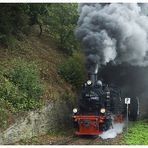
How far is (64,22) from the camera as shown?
27.2m

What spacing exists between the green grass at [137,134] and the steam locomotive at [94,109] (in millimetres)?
1053

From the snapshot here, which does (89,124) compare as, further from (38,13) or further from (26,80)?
(38,13)

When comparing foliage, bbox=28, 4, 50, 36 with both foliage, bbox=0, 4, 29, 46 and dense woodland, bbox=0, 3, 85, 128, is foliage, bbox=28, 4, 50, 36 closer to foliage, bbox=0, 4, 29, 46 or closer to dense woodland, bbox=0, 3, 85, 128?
dense woodland, bbox=0, 3, 85, 128

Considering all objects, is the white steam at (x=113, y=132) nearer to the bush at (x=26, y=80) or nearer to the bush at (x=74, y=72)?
the bush at (x=74, y=72)

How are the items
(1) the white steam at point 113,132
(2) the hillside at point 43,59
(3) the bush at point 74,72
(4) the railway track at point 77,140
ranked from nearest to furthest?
1. (4) the railway track at point 77,140
2. (1) the white steam at point 113,132
3. (2) the hillside at point 43,59
4. (3) the bush at point 74,72

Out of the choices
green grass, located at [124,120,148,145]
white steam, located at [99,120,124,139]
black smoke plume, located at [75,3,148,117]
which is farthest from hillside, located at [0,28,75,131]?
green grass, located at [124,120,148,145]

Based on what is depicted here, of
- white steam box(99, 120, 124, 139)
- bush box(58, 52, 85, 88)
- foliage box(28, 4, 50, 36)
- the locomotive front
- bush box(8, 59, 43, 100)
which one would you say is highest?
foliage box(28, 4, 50, 36)

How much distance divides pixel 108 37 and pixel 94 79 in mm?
2532

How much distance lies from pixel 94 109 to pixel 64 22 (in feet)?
26.4

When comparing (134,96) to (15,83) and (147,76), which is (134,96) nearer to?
(147,76)

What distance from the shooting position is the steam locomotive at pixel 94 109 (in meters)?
20.1

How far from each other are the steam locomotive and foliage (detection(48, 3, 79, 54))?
546 cm

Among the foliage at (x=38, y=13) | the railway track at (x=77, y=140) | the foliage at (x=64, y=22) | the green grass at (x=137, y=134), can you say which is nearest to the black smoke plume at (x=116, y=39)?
the foliage at (x=64, y=22)

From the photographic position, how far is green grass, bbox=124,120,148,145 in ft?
64.2
